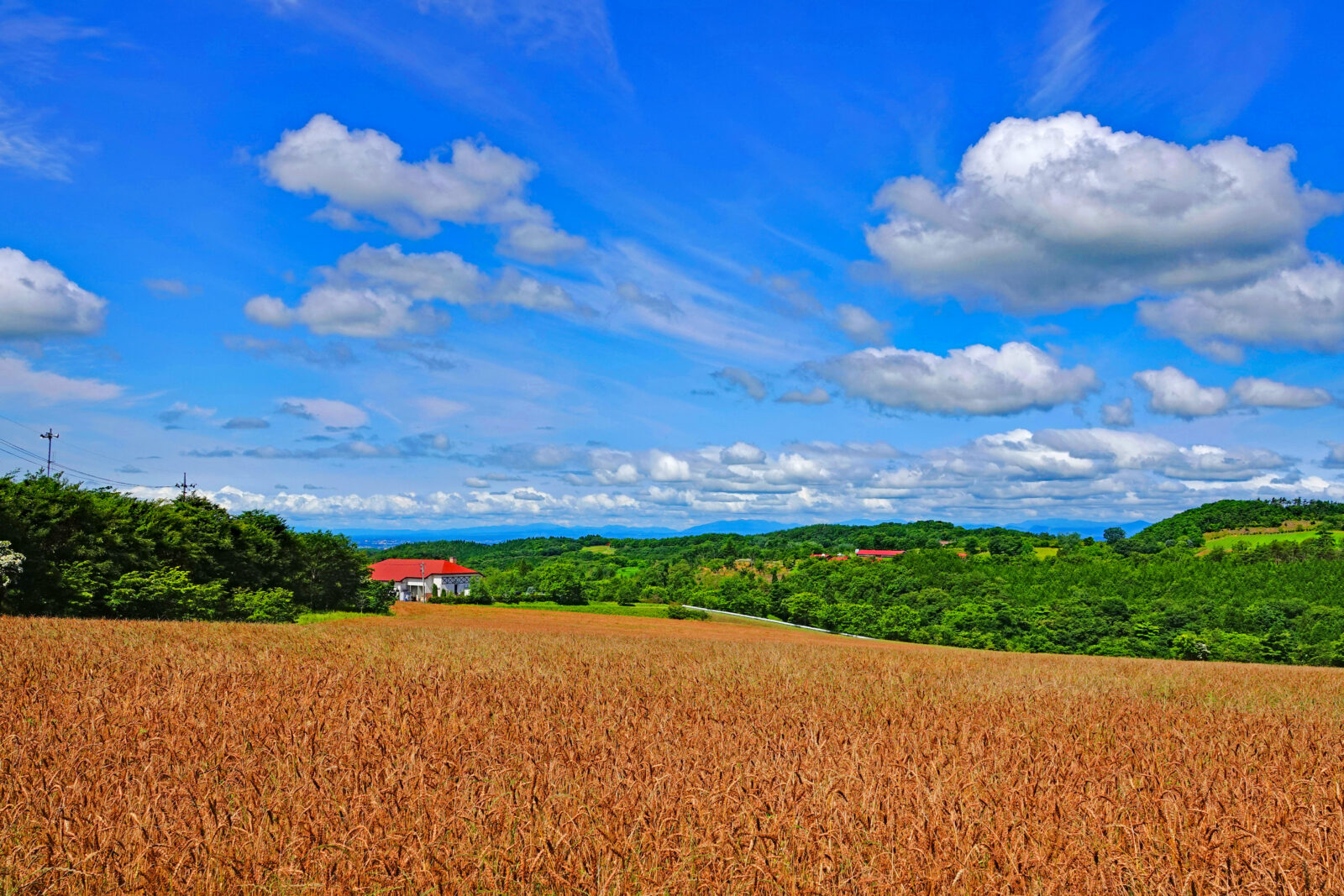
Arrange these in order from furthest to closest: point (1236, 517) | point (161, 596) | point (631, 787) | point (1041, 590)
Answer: point (1236, 517)
point (1041, 590)
point (161, 596)
point (631, 787)

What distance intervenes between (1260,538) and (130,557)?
16418cm

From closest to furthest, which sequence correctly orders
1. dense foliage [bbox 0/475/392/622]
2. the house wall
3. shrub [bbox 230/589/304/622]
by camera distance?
1. dense foliage [bbox 0/475/392/622]
2. shrub [bbox 230/589/304/622]
3. the house wall

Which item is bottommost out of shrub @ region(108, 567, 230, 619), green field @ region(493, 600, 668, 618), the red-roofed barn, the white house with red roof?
green field @ region(493, 600, 668, 618)

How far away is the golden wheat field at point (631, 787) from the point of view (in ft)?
9.91

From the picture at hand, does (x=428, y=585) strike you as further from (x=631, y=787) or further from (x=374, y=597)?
(x=631, y=787)

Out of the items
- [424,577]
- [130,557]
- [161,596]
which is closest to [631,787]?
[161,596]

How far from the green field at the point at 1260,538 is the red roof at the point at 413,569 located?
12876 centimetres

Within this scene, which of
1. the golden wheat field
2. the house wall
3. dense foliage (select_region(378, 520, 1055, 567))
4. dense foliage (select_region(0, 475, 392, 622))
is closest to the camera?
the golden wheat field

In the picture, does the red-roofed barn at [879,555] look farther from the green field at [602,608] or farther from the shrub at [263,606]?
the shrub at [263,606]

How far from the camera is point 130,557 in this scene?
127 feet

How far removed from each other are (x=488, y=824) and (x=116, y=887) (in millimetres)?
1337

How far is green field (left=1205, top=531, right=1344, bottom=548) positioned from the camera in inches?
5217

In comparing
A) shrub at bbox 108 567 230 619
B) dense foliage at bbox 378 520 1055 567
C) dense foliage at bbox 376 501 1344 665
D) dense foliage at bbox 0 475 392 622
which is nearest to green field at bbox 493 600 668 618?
dense foliage at bbox 376 501 1344 665

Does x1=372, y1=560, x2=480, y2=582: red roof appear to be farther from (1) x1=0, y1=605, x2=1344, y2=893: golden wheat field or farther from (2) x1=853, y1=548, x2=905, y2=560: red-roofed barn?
(1) x1=0, y1=605, x2=1344, y2=893: golden wheat field
